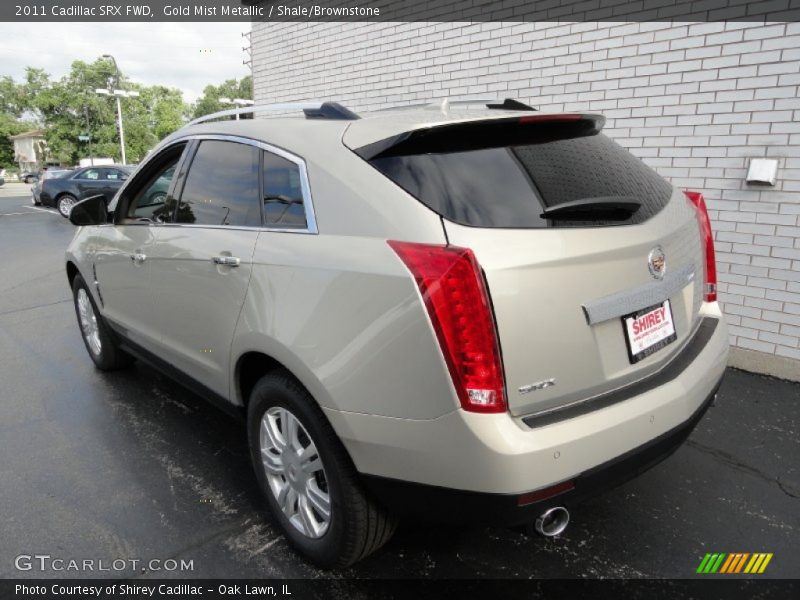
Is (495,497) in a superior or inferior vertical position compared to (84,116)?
inferior

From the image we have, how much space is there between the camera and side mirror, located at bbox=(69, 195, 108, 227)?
3.69 metres

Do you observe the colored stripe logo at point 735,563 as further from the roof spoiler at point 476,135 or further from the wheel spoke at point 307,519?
the roof spoiler at point 476,135

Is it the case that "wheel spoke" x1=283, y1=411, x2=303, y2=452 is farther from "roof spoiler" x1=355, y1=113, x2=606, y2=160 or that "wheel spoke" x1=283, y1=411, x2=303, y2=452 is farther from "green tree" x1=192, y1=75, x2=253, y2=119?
"green tree" x1=192, y1=75, x2=253, y2=119

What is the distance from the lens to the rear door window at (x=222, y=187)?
8.33 ft

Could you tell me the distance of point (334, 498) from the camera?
205 cm

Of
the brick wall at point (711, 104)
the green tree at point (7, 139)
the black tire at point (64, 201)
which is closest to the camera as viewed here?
the brick wall at point (711, 104)

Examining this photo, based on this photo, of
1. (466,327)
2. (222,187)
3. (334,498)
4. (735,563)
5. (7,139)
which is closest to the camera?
(466,327)

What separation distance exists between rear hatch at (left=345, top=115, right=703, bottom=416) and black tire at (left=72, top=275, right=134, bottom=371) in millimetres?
3031

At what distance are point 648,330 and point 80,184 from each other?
21232 millimetres

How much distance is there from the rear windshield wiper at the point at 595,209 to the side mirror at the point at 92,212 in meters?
2.99

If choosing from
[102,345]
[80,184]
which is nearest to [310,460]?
[102,345]

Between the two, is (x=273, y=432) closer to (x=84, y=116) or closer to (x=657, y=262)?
(x=657, y=262)

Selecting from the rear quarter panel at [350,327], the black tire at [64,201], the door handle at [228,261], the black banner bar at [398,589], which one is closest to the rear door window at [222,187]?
the door handle at [228,261]

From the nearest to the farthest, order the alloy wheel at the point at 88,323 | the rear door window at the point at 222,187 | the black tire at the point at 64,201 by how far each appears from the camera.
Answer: the rear door window at the point at 222,187
the alloy wheel at the point at 88,323
the black tire at the point at 64,201
